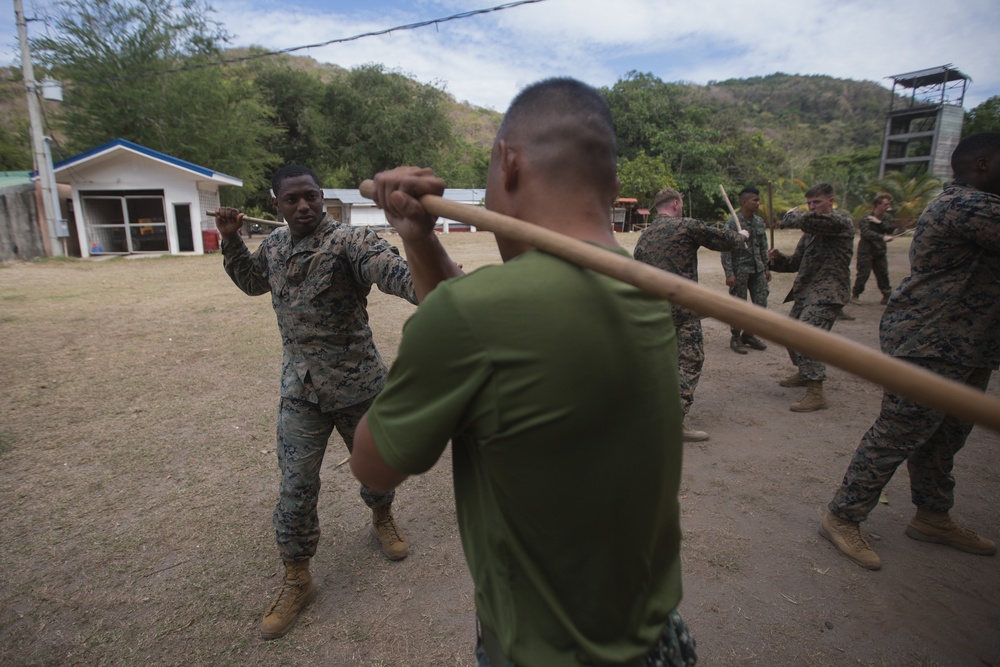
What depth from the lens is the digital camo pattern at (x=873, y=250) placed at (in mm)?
9164

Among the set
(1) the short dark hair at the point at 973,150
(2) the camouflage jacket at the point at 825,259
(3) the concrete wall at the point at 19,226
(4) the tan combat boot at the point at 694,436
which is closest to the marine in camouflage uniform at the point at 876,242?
(2) the camouflage jacket at the point at 825,259

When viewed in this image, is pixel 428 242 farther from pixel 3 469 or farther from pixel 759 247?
pixel 759 247

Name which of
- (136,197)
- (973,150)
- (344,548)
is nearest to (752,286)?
(973,150)

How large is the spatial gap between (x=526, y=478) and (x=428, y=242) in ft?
2.28

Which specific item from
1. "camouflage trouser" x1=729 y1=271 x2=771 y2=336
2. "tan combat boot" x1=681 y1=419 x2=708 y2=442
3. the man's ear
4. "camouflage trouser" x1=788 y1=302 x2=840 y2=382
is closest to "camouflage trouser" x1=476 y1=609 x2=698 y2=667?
the man's ear

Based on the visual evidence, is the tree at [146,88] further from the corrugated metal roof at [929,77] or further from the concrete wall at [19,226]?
the corrugated metal roof at [929,77]

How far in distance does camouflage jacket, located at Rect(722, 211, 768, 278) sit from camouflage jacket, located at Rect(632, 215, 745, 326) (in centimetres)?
242

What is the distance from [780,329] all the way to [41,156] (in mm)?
22988

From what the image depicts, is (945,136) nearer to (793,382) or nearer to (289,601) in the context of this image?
(793,382)

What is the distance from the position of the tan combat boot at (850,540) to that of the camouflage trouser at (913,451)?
0.22 feet

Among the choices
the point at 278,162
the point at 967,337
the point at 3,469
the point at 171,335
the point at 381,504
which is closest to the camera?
the point at 967,337

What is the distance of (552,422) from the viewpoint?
92cm

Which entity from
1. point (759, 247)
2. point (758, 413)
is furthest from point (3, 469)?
point (759, 247)

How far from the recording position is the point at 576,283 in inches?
37.7
